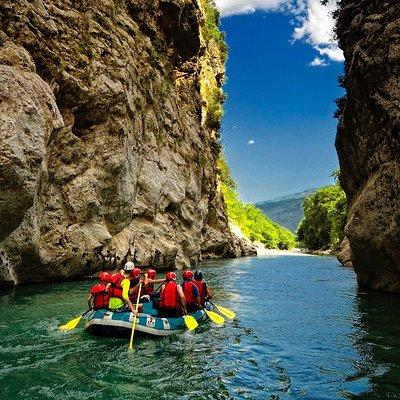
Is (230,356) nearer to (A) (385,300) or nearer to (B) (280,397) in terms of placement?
(B) (280,397)

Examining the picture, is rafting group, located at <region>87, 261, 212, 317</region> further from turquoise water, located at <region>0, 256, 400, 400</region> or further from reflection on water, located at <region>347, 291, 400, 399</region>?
reflection on water, located at <region>347, 291, 400, 399</region>

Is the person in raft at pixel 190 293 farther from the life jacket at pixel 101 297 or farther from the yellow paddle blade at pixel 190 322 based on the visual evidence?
the life jacket at pixel 101 297

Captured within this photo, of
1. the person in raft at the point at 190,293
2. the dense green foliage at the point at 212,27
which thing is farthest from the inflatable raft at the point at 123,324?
the dense green foliage at the point at 212,27

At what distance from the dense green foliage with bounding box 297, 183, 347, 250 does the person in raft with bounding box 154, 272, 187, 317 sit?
5816 cm

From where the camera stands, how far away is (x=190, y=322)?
1247 cm

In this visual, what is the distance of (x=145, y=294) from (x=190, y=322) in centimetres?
218

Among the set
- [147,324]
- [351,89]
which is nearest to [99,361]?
[147,324]

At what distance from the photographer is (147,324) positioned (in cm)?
1150

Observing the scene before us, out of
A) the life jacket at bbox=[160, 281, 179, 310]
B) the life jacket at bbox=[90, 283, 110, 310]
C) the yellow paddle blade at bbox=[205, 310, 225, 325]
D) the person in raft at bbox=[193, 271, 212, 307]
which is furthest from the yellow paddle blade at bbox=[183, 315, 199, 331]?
the life jacket at bbox=[90, 283, 110, 310]

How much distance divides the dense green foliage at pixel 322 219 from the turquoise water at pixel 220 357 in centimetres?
5625

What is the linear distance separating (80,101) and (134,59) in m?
8.40

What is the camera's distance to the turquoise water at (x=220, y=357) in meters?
7.88

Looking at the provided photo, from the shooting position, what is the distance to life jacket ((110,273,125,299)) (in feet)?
38.3

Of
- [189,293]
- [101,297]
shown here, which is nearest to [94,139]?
[189,293]
